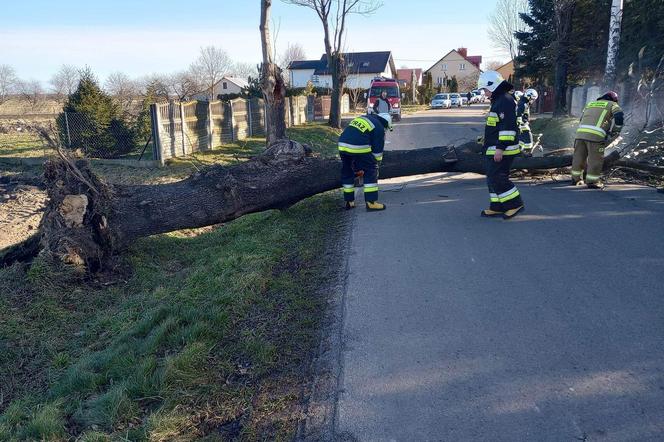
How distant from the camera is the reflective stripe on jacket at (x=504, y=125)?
24.3ft

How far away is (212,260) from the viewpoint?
6727 millimetres

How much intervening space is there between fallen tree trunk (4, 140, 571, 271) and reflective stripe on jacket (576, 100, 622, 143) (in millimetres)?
2757

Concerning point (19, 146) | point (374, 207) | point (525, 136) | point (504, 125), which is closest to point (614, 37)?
point (525, 136)

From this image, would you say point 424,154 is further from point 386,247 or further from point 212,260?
point 212,260

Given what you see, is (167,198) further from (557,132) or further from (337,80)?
(337,80)

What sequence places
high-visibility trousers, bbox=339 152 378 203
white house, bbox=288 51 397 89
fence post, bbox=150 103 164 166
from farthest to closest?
white house, bbox=288 51 397 89 → fence post, bbox=150 103 164 166 → high-visibility trousers, bbox=339 152 378 203

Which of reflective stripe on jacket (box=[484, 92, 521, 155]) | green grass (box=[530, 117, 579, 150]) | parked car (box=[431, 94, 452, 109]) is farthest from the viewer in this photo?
parked car (box=[431, 94, 452, 109])

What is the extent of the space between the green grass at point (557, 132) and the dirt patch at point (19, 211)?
13.3 metres

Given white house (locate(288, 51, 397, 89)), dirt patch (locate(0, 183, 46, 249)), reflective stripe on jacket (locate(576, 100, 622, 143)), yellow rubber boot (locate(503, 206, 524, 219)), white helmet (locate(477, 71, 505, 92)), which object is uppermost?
white house (locate(288, 51, 397, 89))

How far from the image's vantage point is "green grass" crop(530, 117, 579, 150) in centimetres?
1705

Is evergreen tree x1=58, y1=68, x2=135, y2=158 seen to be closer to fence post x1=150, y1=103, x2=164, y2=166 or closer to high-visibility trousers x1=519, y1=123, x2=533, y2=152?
fence post x1=150, y1=103, x2=164, y2=166

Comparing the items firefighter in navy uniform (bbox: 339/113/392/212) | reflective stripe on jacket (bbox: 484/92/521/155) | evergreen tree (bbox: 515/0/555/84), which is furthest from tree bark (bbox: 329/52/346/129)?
reflective stripe on jacket (bbox: 484/92/521/155)

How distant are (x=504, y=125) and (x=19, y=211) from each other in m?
8.23

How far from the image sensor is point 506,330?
13.6 feet
